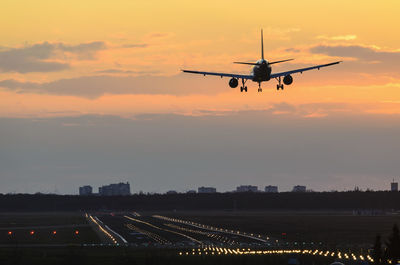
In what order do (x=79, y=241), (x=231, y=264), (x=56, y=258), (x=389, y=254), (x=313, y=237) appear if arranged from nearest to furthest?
1. (x=389, y=254)
2. (x=231, y=264)
3. (x=56, y=258)
4. (x=79, y=241)
5. (x=313, y=237)

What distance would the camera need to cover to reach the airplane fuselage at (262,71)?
11544 cm

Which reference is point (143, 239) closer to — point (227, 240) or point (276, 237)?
point (227, 240)

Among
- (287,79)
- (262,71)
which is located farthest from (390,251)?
(262,71)

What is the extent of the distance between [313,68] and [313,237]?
8186 cm

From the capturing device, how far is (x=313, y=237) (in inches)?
7638

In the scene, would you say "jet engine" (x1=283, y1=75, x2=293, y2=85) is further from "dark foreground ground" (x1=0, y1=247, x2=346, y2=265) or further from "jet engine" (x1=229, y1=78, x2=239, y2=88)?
"dark foreground ground" (x1=0, y1=247, x2=346, y2=265)

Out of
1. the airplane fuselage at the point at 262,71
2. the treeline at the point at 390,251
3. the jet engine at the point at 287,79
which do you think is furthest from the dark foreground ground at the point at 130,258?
the jet engine at the point at 287,79

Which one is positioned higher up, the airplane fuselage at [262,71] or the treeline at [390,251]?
the airplane fuselage at [262,71]

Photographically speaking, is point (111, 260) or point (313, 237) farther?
point (313, 237)

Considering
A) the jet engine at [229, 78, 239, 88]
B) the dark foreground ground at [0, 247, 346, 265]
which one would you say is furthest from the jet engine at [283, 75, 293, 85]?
the dark foreground ground at [0, 247, 346, 265]

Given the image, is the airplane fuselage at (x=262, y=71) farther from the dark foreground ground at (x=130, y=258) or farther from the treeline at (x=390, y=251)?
the dark foreground ground at (x=130, y=258)

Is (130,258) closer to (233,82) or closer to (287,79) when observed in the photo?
(233,82)

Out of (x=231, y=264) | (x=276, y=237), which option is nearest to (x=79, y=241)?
(x=276, y=237)

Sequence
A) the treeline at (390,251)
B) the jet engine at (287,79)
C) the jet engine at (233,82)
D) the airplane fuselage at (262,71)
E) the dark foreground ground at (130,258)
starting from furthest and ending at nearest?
the dark foreground ground at (130,258) → the airplane fuselage at (262,71) → the jet engine at (233,82) → the jet engine at (287,79) → the treeline at (390,251)
